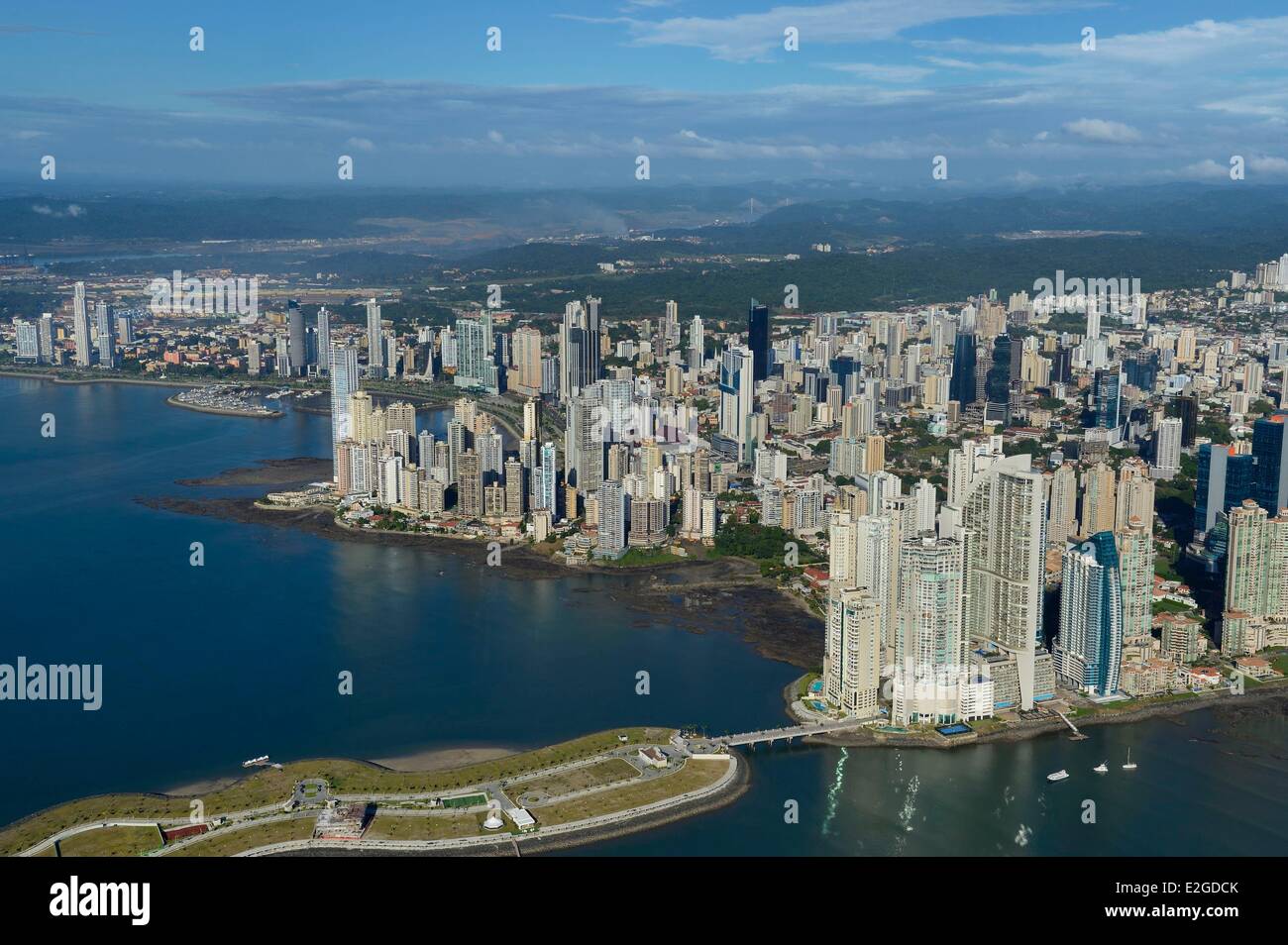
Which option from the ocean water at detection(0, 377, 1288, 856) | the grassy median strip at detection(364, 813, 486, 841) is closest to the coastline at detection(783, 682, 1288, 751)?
the ocean water at detection(0, 377, 1288, 856)

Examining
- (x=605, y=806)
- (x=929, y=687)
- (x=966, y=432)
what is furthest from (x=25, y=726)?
(x=966, y=432)

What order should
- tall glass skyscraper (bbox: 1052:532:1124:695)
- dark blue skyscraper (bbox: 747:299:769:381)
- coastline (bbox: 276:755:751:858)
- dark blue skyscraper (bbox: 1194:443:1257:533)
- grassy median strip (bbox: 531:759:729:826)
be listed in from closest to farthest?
coastline (bbox: 276:755:751:858) → grassy median strip (bbox: 531:759:729:826) → tall glass skyscraper (bbox: 1052:532:1124:695) → dark blue skyscraper (bbox: 1194:443:1257:533) → dark blue skyscraper (bbox: 747:299:769:381)

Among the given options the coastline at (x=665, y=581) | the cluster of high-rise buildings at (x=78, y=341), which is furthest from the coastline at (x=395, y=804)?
the cluster of high-rise buildings at (x=78, y=341)

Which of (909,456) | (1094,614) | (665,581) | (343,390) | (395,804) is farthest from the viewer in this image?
(343,390)

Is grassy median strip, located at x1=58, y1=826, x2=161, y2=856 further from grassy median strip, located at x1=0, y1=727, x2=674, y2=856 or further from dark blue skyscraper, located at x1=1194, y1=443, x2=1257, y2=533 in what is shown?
dark blue skyscraper, located at x1=1194, y1=443, x2=1257, y2=533

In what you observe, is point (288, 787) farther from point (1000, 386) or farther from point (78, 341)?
point (78, 341)

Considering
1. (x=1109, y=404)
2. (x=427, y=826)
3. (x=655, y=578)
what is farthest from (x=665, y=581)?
(x=1109, y=404)

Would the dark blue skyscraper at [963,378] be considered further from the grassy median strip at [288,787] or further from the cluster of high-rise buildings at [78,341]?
the cluster of high-rise buildings at [78,341]
